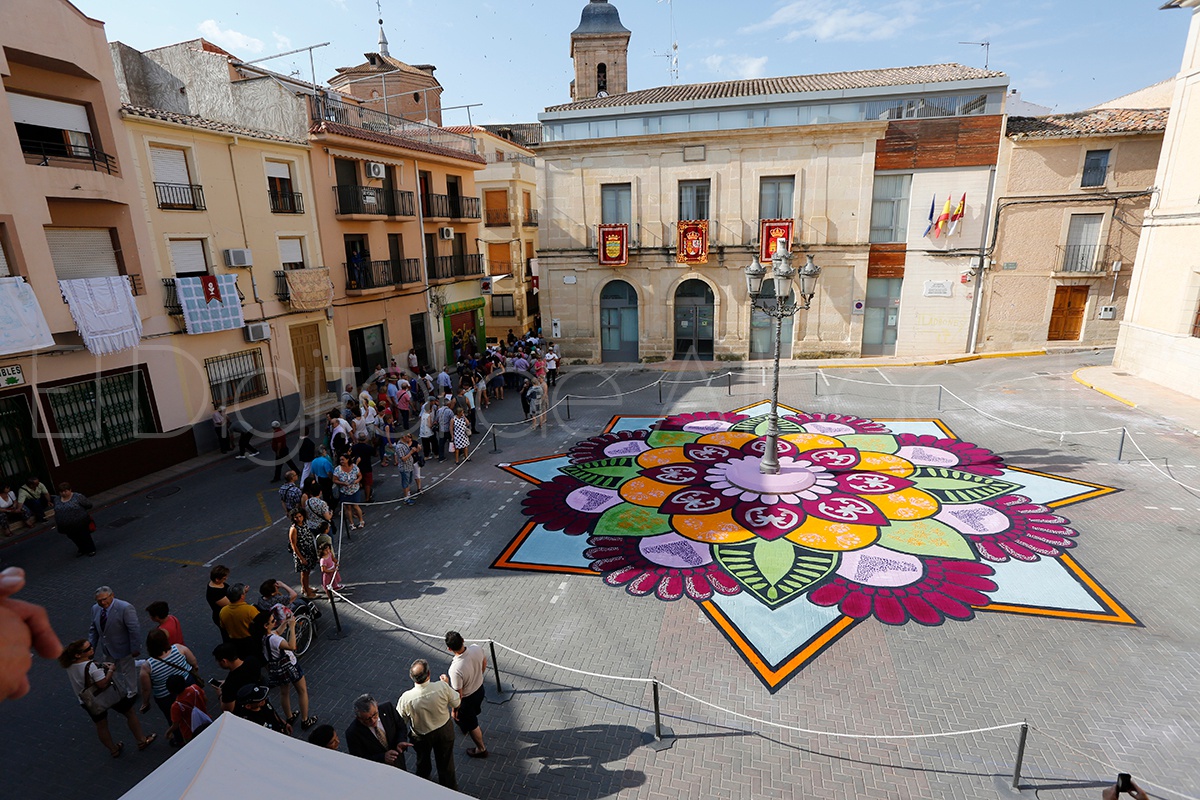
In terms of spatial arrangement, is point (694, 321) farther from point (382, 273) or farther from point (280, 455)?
point (280, 455)

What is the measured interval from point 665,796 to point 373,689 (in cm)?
391

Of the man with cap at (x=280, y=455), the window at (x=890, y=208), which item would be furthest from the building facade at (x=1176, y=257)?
the man with cap at (x=280, y=455)

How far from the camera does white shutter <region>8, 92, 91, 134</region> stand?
14075 mm

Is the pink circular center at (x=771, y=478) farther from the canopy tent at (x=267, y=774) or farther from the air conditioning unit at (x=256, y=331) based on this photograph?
the air conditioning unit at (x=256, y=331)

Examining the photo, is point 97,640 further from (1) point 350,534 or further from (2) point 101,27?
(2) point 101,27

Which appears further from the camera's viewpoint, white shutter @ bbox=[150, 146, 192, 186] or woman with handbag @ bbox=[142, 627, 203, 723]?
white shutter @ bbox=[150, 146, 192, 186]

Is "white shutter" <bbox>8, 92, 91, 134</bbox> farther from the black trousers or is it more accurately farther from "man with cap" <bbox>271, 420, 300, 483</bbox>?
the black trousers

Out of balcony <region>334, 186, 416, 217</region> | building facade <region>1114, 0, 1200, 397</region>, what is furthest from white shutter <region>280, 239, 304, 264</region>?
building facade <region>1114, 0, 1200, 397</region>

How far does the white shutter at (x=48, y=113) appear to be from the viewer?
14.1 meters

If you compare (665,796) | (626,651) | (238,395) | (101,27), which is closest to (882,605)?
(626,651)

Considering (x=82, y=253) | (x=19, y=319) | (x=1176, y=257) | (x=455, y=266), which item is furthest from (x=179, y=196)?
(x=1176, y=257)

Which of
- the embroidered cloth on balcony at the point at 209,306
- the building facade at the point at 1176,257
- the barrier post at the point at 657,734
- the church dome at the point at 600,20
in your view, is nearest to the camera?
the barrier post at the point at 657,734

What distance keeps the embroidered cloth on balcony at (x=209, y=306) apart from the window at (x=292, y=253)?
234 cm

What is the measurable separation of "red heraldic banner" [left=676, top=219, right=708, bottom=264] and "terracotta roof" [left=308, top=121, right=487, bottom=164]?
10723 millimetres
